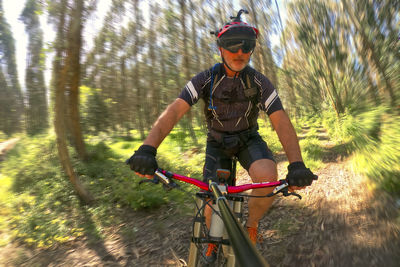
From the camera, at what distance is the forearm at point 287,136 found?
7.27ft

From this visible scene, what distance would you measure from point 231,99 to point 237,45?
24.5 inches

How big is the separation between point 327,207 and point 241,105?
2.85 m

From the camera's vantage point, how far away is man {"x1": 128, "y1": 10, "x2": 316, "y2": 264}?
2213 mm

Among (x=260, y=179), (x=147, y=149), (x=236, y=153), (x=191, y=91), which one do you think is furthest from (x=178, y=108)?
(x=260, y=179)

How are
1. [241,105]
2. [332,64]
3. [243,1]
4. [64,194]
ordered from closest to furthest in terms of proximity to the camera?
[241,105] → [64,194] → [332,64] → [243,1]

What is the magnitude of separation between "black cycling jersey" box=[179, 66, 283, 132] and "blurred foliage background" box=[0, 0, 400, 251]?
239cm

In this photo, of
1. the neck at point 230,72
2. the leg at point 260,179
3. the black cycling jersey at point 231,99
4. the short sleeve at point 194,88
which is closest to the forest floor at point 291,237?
the leg at point 260,179

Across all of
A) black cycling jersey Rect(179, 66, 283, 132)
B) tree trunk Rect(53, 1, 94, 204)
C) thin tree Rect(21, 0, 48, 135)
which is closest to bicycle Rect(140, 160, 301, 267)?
black cycling jersey Rect(179, 66, 283, 132)

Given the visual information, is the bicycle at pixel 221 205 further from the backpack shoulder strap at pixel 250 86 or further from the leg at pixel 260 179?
the backpack shoulder strap at pixel 250 86

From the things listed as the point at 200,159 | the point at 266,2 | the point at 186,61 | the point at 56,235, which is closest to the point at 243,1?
the point at 266,2

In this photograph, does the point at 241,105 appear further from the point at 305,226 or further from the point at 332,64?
the point at 332,64

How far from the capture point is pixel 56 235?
4402 mm

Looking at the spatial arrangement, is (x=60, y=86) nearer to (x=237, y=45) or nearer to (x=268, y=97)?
(x=237, y=45)

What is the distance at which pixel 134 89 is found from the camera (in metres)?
12.3
